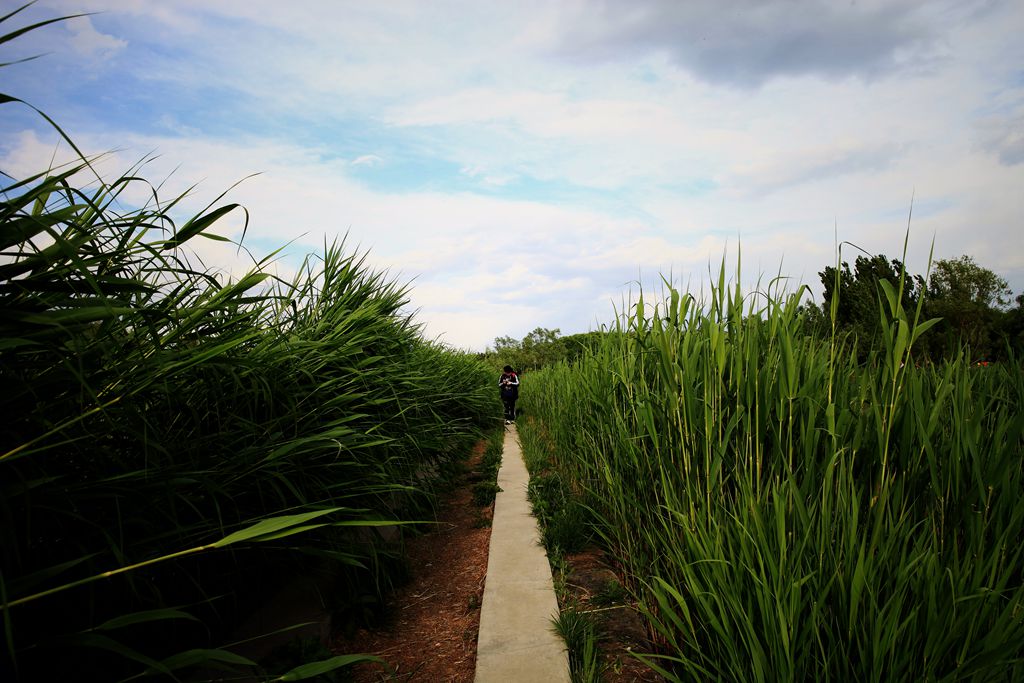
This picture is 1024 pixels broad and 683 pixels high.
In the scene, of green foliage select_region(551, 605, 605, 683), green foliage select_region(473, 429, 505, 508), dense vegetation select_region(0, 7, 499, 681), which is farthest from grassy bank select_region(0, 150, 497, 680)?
green foliage select_region(473, 429, 505, 508)

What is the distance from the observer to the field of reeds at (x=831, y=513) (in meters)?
1.62

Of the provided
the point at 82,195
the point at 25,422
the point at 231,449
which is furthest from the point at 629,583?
the point at 82,195

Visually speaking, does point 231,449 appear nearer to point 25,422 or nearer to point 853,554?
point 25,422

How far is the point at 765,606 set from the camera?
1734 millimetres

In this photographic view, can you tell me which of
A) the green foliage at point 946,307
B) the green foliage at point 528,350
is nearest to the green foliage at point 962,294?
the green foliage at point 946,307

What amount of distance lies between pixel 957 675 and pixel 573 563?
2653mm

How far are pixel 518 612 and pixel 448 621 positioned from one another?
55 cm

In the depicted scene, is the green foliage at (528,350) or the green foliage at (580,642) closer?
the green foliage at (580,642)

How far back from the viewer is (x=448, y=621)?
136 inches

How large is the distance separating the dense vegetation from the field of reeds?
1.24 m

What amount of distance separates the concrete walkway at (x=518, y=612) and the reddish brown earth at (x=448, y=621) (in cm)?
15

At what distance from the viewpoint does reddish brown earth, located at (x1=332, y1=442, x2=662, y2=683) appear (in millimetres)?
2787

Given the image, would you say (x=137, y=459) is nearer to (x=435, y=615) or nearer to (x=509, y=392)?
(x=435, y=615)

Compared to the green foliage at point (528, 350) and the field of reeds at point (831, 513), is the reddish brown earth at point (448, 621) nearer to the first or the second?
the field of reeds at point (831, 513)
